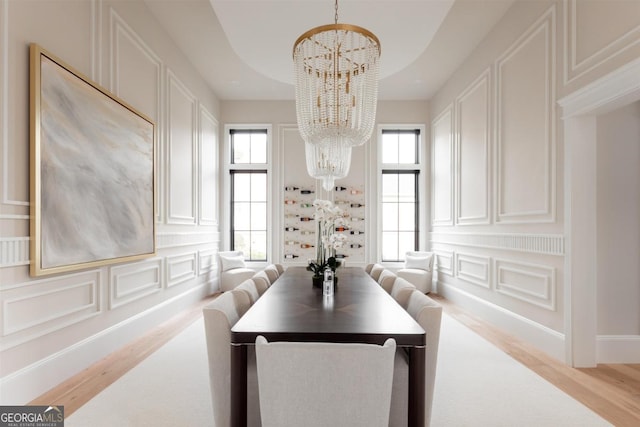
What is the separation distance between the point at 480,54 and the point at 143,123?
4199 mm

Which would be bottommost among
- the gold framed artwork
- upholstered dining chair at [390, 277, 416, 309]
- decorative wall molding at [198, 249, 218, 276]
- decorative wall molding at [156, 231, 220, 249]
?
decorative wall molding at [198, 249, 218, 276]

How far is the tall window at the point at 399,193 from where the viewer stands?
6796 millimetres

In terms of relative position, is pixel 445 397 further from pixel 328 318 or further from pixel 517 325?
pixel 517 325

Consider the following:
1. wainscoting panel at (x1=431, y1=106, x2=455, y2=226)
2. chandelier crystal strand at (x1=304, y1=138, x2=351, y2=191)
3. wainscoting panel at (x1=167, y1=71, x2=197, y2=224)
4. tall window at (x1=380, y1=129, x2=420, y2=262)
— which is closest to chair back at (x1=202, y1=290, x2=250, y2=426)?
chandelier crystal strand at (x1=304, y1=138, x2=351, y2=191)

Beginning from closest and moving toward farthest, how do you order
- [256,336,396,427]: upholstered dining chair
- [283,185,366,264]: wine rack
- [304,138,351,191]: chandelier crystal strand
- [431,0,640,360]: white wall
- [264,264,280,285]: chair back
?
[256,336,396,427]: upholstered dining chair → [431,0,640,360]: white wall → [264,264,280,285]: chair back → [304,138,351,191]: chandelier crystal strand → [283,185,366,264]: wine rack

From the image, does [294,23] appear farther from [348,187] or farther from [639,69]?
[348,187]

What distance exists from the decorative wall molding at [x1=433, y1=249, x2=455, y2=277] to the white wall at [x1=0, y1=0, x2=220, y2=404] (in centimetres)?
391

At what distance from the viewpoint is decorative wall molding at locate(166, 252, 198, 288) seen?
14.6ft

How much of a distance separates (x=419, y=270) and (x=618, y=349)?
3120mm

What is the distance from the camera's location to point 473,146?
4.85m

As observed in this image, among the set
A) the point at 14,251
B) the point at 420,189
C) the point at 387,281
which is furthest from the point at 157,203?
the point at 420,189

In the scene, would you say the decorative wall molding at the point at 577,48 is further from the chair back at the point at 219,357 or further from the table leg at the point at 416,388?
the chair back at the point at 219,357

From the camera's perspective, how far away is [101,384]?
2529 millimetres

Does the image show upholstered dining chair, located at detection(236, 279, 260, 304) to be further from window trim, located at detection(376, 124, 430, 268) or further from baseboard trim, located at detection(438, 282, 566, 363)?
window trim, located at detection(376, 124, 430, 268)
